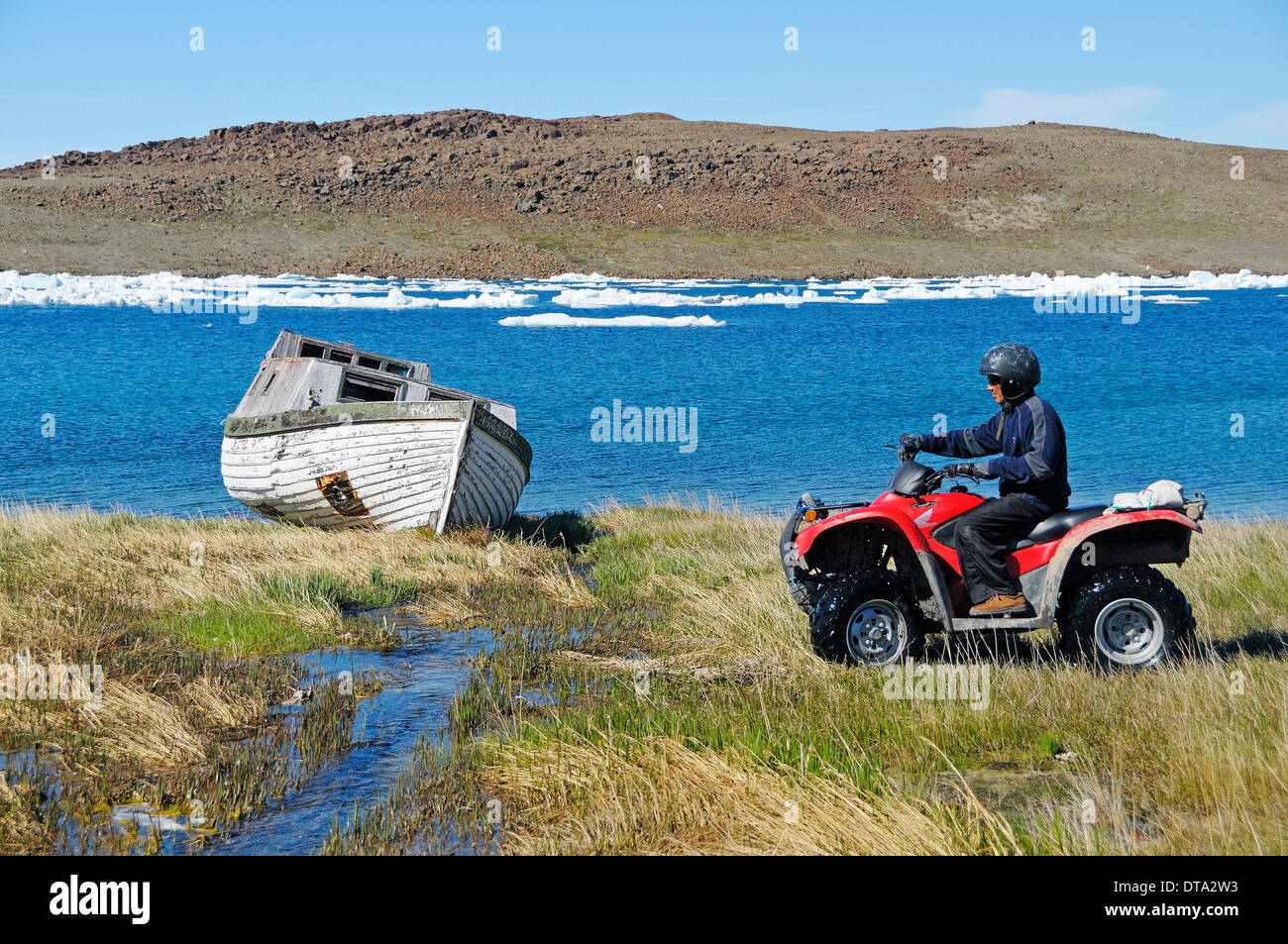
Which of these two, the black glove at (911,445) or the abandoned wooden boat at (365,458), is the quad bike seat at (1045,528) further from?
the abandoned wooden boat at (365,458)

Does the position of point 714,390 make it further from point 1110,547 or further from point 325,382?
point 1110,547

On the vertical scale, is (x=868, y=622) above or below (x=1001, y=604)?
below

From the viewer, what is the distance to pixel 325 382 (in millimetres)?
14195

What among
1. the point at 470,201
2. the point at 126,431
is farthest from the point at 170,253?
the point at 126,431

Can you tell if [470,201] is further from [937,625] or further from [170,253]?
[937,625]

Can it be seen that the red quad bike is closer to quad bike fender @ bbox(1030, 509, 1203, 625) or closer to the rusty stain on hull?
quad bike fender @ bbox(1030, 509, 1203, 625)

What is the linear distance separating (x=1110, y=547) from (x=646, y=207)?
4449 inches

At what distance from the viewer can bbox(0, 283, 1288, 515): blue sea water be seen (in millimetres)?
22984

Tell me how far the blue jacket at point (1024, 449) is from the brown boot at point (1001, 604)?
2.02 ft

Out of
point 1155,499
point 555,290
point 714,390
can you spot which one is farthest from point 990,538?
point 555,290

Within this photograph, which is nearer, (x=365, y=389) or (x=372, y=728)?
(x=372, y=728)

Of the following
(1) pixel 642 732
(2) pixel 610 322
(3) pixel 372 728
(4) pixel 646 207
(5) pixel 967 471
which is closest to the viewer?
(1) pixel 642 732

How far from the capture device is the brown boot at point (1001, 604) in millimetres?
7129

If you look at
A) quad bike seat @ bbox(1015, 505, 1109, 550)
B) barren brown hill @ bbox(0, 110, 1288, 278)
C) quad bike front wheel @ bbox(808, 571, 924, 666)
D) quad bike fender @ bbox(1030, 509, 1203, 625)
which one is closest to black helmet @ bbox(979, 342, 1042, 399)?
quad bike seat @ bbox(1015, 505, 1109, 550)
